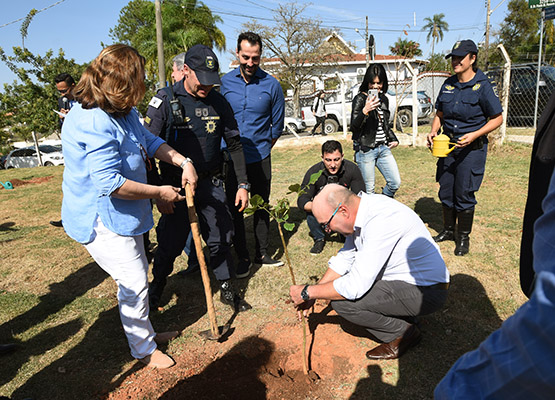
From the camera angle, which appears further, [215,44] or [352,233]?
[215,44]

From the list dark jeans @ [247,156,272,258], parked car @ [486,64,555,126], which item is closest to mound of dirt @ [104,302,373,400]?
dark jeans @ [247,156,272,258]

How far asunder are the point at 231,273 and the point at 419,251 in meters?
1.70

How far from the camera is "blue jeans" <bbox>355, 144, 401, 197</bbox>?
4770 mm

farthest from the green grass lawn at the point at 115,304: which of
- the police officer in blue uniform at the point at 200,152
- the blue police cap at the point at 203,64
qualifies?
the blue police cap at the point at 203,64

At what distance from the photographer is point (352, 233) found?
2.57m

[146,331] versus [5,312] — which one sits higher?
[146,331]

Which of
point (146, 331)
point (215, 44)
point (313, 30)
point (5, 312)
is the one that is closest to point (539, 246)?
point (146, 331)

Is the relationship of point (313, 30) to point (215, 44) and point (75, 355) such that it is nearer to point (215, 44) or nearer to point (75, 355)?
point (215, 44)

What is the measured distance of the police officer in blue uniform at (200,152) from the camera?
10.2 ft

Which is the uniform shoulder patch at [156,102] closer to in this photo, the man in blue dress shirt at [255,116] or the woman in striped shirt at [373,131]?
the man in blue dress shirt at [255,116]

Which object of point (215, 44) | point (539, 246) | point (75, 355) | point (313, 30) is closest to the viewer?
point (539, 246)

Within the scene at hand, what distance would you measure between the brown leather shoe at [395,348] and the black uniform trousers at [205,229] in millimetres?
1411

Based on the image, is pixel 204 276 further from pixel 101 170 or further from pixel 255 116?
pixel 255 116

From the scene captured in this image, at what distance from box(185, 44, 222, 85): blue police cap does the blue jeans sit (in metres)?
2.40
